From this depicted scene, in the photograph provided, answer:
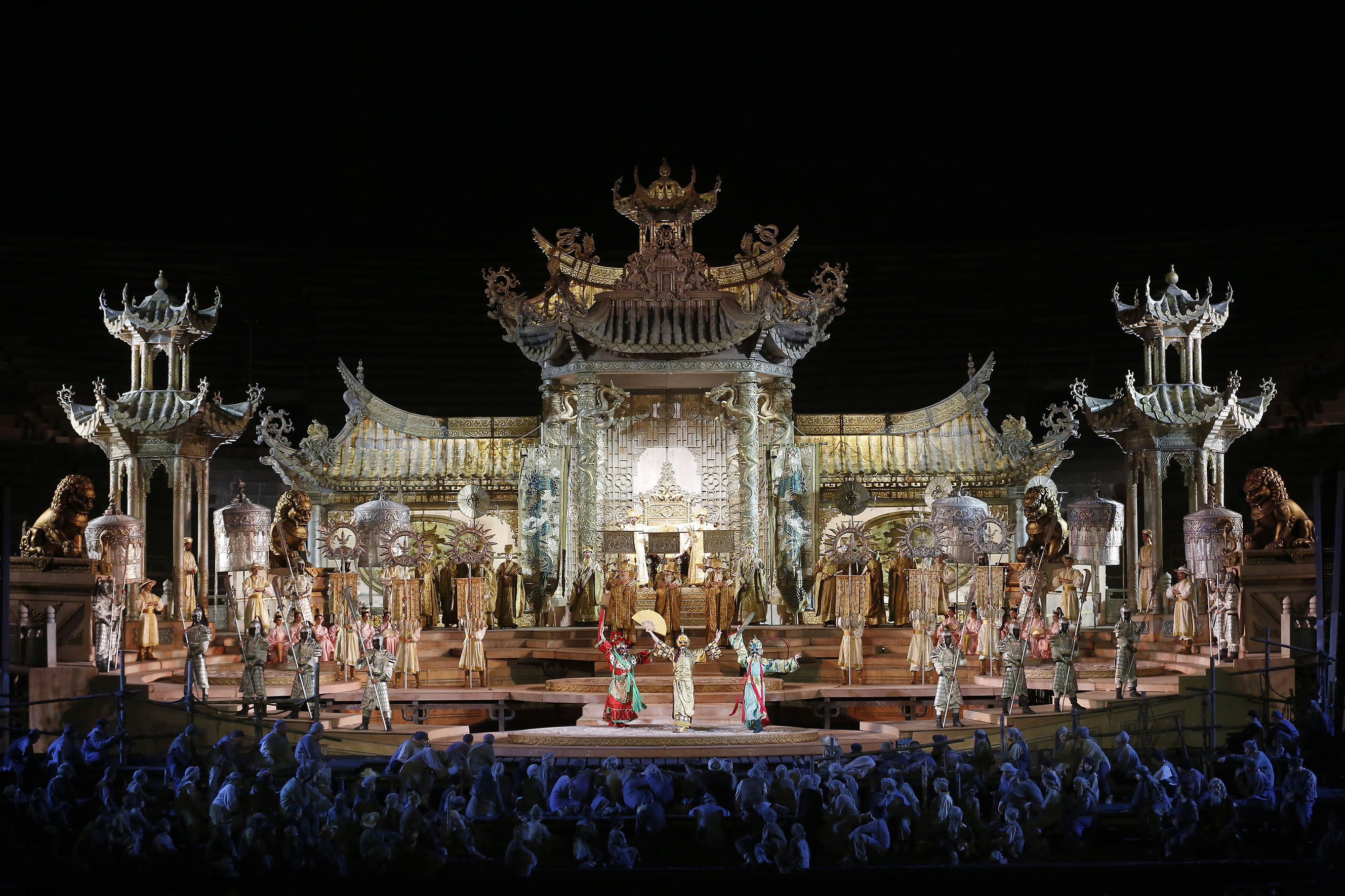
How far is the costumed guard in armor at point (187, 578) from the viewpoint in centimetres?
1794

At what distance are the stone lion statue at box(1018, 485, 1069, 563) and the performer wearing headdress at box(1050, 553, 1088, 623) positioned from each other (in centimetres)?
42

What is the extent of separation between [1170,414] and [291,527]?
987 cm

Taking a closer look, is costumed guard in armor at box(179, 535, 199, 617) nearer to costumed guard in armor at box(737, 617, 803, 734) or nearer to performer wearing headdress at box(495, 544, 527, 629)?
performer wearing headdress at box(495, 544, 527, 629)

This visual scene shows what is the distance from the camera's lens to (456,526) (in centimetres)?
1956

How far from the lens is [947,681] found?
45.5ft

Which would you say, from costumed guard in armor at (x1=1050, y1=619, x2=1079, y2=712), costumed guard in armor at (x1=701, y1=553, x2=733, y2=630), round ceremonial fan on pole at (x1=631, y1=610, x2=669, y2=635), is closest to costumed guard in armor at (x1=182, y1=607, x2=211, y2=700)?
round ceremonial fan on pole at (x1=631, y1=610, x2=669, y2=635)

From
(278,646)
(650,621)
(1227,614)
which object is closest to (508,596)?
A: (278,646)

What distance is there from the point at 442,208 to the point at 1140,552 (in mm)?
11868

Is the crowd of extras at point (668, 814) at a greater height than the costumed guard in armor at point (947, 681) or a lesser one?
lesser

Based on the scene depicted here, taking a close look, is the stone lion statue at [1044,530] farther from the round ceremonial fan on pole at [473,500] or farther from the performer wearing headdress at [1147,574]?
the round ceremonial fan on pole at [473,500]

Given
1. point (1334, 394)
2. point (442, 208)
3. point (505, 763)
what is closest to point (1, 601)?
point (505, 763)

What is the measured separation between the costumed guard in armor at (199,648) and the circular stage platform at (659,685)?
326 centimetres

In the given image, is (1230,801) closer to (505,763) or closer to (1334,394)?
(505,763)

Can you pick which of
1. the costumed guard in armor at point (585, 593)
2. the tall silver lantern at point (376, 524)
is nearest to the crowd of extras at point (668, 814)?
the tall silver lantern at point (376, 524)
